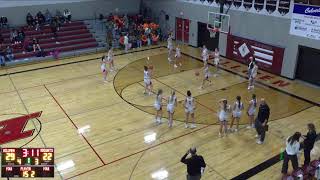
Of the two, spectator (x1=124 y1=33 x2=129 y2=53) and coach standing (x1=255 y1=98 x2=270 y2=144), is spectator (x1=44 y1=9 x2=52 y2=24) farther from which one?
coach standing (x1=255 y1=98 x2=270 y2=144)

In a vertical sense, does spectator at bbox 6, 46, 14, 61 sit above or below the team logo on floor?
above

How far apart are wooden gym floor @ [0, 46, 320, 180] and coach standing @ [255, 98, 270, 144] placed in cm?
36

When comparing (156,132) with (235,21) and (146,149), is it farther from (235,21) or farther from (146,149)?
(235,21)

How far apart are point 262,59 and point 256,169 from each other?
11149 millimetres

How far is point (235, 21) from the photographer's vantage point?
21547 millimetres

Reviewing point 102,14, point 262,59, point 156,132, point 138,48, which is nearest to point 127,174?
point 156,132

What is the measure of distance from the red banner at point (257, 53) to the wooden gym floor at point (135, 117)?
0.69 metres

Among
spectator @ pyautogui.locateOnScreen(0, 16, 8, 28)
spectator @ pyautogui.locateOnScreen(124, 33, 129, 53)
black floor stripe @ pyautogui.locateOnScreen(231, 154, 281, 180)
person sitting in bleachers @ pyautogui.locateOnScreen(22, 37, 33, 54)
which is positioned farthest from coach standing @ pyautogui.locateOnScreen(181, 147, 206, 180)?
spectator @ pyautogui.locateOnScreen(0, 16, 8, 28)

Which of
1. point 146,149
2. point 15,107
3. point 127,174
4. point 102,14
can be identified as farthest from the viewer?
point 102,14

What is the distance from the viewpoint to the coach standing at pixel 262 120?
11.4 meters

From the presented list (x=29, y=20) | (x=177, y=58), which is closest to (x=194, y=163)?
(x=177, y=58)

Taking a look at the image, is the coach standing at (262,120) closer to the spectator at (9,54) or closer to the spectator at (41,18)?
the spectator at (9,54)

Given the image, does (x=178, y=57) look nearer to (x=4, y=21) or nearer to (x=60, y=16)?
(x=60, y=16)
